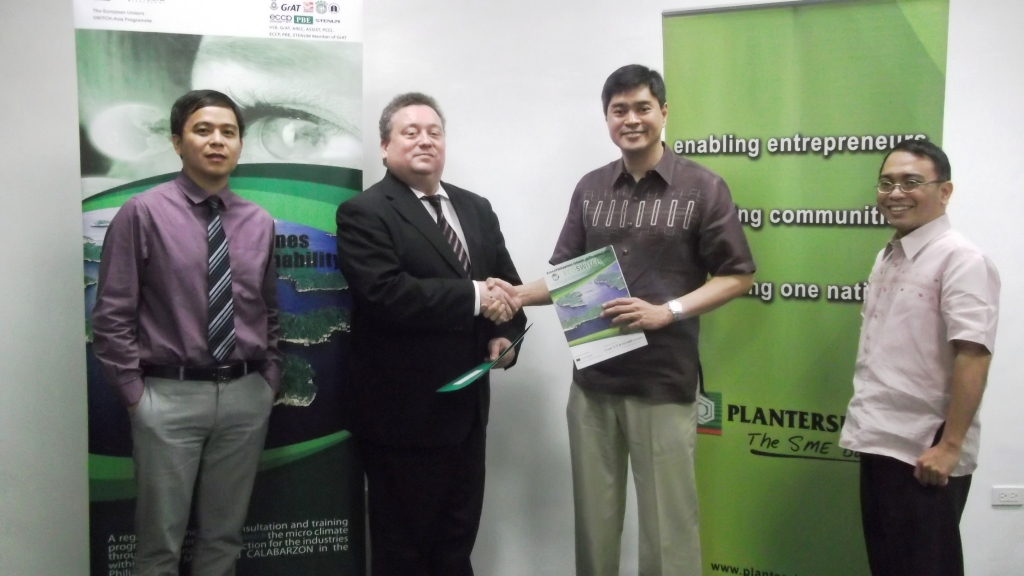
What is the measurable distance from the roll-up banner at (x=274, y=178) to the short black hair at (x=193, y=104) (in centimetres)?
17

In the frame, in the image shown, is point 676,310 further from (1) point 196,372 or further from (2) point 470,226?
(1) point 196,372

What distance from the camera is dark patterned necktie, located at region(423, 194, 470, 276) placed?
218 centimetres

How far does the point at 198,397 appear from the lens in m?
1.99

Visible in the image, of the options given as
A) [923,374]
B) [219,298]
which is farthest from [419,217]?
[923,374]

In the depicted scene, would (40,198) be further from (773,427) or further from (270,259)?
(773,427)

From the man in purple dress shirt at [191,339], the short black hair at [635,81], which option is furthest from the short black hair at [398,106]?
the short black hair at [635,81]

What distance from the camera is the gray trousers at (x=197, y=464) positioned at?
6.47 feet

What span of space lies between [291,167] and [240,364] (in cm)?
72

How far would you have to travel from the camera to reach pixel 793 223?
2346 millimetres

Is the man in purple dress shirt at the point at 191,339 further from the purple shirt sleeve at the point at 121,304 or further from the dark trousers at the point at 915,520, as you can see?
the dark trousers at the point at 915,520

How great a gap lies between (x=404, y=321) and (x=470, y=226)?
1.47ft

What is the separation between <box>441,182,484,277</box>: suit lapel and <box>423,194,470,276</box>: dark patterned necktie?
3 cm

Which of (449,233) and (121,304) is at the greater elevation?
(449,233)

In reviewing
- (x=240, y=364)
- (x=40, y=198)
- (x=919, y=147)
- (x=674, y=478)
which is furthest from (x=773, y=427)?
(x=40, y=198)
